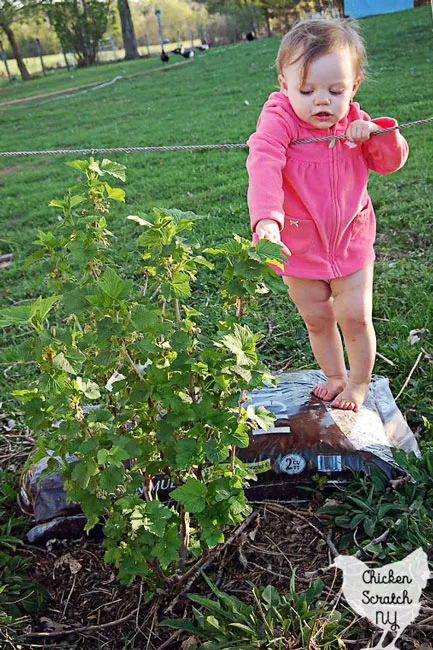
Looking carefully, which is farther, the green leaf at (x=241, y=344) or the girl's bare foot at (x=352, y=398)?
the girl's bare foot at (x=352, y=398)

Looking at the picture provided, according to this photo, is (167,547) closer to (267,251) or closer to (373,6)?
(267,251)

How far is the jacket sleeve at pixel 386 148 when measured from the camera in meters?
2.30

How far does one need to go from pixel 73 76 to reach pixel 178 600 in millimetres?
28926

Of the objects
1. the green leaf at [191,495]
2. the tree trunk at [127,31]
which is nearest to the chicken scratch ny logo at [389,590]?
the green leaf at [191,495]

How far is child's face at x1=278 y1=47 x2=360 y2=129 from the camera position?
6.99 ft

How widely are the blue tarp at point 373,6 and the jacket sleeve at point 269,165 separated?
27.4 meters

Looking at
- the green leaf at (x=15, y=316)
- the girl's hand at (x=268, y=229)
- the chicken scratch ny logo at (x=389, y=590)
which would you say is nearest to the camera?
the green leaf at (x=15, y=316)

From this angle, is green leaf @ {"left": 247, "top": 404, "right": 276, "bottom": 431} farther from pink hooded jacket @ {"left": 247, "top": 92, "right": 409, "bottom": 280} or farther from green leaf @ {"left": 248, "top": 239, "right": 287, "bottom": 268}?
pink hooded jacket @ {"left": 247, "top": 92, "right": 409, "bottom": 280}

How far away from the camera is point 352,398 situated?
8.61 ft

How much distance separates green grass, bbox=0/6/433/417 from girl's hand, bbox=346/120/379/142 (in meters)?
0.73

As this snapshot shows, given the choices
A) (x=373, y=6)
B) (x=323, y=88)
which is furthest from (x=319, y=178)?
(x=373, y=6)

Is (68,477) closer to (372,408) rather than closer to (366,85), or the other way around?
(372,408)

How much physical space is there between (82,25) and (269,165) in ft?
116

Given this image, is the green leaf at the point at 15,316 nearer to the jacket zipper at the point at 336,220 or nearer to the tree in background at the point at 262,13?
the jacket zipper at the point at 336,220
